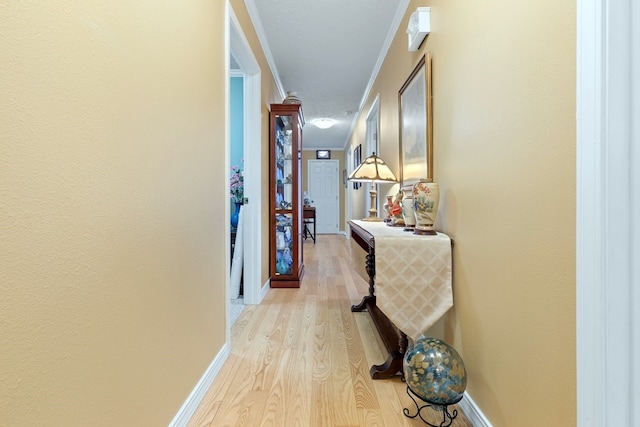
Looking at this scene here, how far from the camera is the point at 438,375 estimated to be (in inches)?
48.9

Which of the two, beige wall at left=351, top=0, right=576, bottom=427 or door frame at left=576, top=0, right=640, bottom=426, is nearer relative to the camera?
door frame at left=576, top=0, right=640, bottom=426

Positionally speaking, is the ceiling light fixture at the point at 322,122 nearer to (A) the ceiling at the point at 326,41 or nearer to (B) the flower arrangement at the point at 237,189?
(A) the ceiling at the point at 326,41

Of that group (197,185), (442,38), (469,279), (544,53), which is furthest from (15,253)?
(442,38)

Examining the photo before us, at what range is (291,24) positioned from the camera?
285 cm

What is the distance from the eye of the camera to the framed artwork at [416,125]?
186cm

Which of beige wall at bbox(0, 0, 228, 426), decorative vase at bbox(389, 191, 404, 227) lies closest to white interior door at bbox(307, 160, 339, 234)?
decorative vase at bbox(389, 191, 404, 227)

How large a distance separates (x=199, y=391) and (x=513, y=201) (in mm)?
1486

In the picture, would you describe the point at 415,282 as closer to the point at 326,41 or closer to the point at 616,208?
the point at 616,208

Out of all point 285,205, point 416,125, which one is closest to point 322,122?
point 285,205

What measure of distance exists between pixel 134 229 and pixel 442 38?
167 cm

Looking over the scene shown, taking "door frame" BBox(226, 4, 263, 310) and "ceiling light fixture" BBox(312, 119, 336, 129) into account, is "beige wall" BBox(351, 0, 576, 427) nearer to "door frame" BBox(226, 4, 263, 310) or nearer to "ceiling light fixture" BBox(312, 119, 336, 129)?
"door frame" BBox(226, 4, 263, 310)

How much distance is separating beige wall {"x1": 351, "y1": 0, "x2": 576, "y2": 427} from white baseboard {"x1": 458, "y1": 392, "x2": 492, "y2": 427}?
0.11 ft

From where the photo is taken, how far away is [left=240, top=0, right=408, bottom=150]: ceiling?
2598 millimetres

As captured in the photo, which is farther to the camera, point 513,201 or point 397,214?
point 397,214
